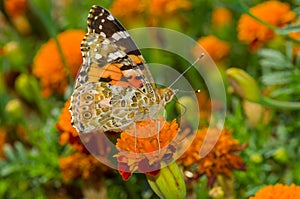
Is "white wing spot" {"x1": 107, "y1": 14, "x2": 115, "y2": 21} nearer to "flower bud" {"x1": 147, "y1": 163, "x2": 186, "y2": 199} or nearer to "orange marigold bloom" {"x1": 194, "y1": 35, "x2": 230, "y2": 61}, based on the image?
"flower bud" {"x1": 147, "y1": 163, "x2": 186, "y2": 199}

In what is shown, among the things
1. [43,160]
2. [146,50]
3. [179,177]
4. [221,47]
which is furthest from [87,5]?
[179,177]

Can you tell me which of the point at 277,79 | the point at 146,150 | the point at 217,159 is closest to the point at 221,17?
the point at 277,79

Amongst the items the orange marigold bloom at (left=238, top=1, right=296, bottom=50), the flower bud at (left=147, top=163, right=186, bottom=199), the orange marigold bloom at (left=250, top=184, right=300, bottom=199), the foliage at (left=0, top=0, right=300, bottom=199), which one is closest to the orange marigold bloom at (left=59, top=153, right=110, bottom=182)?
the foliage at (left=0, top=0, right=300, bottom=199)

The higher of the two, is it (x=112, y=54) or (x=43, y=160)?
(x=112, y=54)

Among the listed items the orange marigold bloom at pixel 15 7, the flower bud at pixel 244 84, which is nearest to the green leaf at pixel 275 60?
the flower bud at pixel 244 84

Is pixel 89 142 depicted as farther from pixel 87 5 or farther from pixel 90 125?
pixel 87 5

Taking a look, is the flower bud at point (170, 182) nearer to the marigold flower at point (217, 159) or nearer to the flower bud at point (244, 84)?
the marigold flower at point (217, 159)
